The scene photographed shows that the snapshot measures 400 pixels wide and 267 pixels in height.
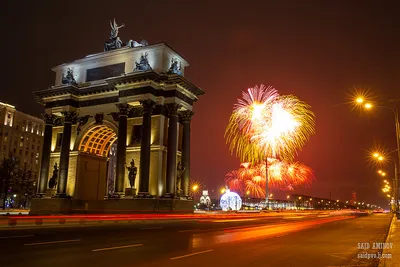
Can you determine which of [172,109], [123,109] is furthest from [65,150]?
[172,109]

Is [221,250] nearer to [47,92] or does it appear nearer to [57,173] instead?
[57,173]

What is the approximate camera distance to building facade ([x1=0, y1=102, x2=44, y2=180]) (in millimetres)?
103375

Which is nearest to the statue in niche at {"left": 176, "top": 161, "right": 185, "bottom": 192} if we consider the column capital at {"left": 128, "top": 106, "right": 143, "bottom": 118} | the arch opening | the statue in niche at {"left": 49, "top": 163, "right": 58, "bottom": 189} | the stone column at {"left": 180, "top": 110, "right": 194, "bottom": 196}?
the stone column at {"left": 180, "top": 110, "right": 194, "bottom": 196}

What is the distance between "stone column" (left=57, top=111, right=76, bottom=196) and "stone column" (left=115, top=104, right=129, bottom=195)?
7594 mm

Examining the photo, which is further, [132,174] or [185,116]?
[185,116]

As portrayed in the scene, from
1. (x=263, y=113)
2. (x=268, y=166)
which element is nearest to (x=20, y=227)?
(x=263, y=113)

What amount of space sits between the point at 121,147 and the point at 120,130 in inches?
82.6

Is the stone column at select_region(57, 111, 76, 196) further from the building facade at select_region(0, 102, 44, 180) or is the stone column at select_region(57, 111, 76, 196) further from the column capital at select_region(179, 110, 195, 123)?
the building facade at select_region(0, 102, 44, 180)

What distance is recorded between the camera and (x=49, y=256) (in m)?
11.3

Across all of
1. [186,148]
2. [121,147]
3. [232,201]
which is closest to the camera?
[121,147]

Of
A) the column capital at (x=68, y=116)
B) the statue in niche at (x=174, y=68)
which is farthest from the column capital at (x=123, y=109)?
the column capital at (x=68, y=116)

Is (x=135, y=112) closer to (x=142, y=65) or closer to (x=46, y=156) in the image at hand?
(x=142, y=65)

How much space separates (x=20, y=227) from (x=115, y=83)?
24629 mm

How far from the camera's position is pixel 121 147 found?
43.4 meters
